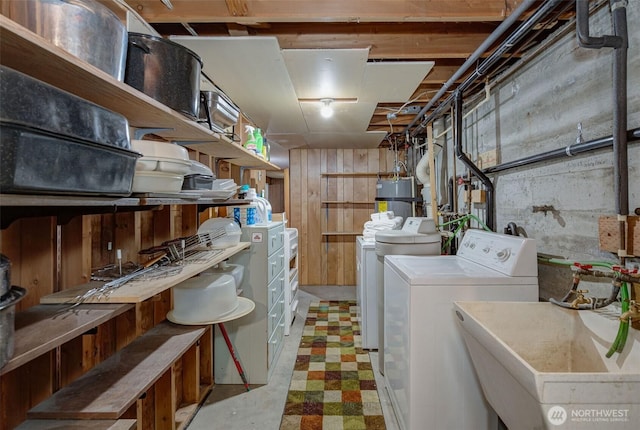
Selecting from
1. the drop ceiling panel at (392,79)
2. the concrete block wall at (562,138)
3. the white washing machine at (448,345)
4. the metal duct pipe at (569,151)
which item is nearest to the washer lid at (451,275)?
the white washing machine at (448,345)

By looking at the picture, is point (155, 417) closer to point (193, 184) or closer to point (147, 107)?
point (193, 184)

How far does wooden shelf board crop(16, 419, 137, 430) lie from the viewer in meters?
1.00

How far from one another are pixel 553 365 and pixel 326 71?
2080mm

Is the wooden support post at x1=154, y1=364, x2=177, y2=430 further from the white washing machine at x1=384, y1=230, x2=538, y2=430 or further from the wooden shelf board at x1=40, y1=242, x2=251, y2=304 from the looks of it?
the white washing machine at x1=384, y1=230, x2=538, y2=430

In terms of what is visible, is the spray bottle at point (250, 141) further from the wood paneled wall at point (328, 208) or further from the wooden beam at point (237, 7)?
the wood paneled wall at point (328, 208)

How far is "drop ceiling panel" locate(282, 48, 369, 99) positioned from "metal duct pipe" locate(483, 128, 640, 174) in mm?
1130

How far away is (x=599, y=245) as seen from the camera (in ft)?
4.42

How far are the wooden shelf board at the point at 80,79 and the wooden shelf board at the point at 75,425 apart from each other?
3.43 ft

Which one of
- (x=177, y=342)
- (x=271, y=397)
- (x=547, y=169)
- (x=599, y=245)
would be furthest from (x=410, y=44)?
(x=271, y=397)

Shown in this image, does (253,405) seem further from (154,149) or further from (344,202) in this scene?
(344,202)

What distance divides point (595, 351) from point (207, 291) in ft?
5.81

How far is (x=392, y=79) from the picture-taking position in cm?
239

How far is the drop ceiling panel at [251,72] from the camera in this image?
1882mm

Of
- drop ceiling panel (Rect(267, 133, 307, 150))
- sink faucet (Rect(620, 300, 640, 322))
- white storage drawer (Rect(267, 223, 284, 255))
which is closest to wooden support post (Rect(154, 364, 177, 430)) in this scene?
white storage drawer (Rect(267, 223, 284, 255))
